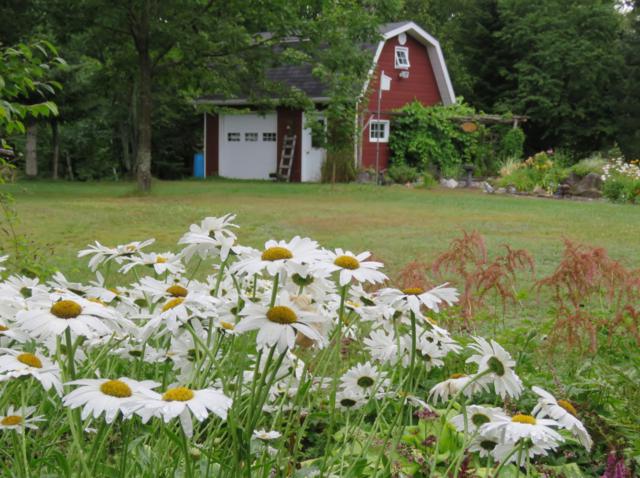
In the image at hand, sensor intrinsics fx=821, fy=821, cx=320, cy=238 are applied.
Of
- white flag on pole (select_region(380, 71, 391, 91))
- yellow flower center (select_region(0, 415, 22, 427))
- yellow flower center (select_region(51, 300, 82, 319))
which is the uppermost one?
white flag on pole (select_region(380, 71, 391, 91))

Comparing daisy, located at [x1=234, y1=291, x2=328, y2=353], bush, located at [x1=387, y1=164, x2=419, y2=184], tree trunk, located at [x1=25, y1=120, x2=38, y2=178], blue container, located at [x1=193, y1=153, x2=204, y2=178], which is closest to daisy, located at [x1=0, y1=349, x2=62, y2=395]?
daisy, located at [x1=234, y1=291, x2=328, y2=353]

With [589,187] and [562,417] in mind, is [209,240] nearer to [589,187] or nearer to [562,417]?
[562,417]

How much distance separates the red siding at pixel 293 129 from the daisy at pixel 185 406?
22.4 metres

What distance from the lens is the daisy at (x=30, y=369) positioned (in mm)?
1178

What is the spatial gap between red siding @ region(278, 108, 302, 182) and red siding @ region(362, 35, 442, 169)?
1.84 meters

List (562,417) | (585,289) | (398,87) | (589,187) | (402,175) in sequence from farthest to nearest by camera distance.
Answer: (398,87) < (402,175) < (589,187) < (585,289) < (562,417)

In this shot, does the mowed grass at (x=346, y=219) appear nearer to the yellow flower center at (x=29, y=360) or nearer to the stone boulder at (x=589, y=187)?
the stone boulder at (x=589, y=187)

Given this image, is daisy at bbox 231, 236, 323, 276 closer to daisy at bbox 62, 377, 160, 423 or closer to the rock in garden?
daisy at bbox 62, 377, 160, 423

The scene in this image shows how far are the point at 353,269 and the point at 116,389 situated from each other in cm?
46

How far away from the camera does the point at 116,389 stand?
1109mm

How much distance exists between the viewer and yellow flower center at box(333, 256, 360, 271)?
1402 mm

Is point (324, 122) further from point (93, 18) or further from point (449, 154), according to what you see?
point (93, 18)

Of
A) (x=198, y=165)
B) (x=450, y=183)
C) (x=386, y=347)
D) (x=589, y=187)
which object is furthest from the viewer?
(x=198, y=165)

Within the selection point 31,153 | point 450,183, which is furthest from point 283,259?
point 31,153
